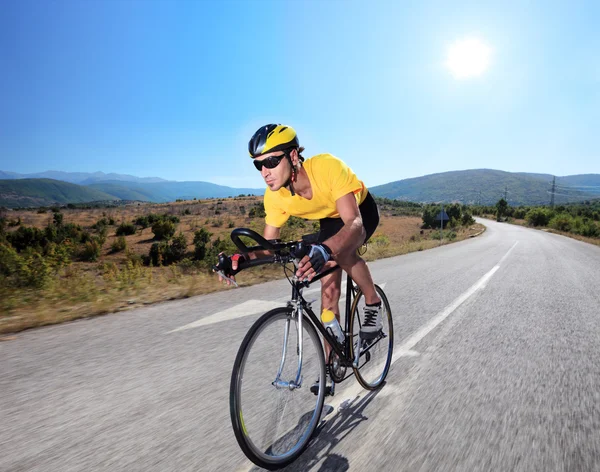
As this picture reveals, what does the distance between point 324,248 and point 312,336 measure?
64cm

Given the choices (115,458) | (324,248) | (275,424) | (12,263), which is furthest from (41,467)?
(12,263)

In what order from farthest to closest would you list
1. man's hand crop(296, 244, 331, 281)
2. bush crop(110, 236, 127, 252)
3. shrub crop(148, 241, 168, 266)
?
1. bush crop(110, 236, 127, 252)
2. shrub crop(148, 241, 168, 266)
3. man's hand crop(296, 244, 331, 281)

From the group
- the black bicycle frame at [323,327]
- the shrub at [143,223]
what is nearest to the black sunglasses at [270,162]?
the black bicycle frame at [323,327]

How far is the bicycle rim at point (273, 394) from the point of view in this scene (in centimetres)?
177

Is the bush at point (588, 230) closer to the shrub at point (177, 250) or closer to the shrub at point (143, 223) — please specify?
the shrub at point (177, 250)

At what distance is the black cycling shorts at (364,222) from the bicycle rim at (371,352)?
57 cm

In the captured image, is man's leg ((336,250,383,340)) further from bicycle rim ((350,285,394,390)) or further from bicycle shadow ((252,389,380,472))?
bicycle shadow ((252,389,380,472))

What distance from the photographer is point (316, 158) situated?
2.37 m

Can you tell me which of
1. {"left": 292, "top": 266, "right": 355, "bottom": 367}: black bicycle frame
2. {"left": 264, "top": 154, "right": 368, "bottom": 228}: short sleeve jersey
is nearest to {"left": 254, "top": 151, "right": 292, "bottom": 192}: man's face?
{"left": 264, "top": 154, "right": 368, "bottom": 228}: short sleeve jersey

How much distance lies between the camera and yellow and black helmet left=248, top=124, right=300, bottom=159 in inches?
82.7

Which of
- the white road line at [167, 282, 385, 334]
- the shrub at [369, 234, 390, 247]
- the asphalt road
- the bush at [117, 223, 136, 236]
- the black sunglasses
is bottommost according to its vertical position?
the bush at [117, 223, 136, 236]

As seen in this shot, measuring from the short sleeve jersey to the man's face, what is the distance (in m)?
0.21

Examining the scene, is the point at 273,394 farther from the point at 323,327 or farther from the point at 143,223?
the point at 143,223

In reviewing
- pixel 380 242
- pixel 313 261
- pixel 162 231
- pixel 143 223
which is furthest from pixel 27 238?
pixel 313 261
